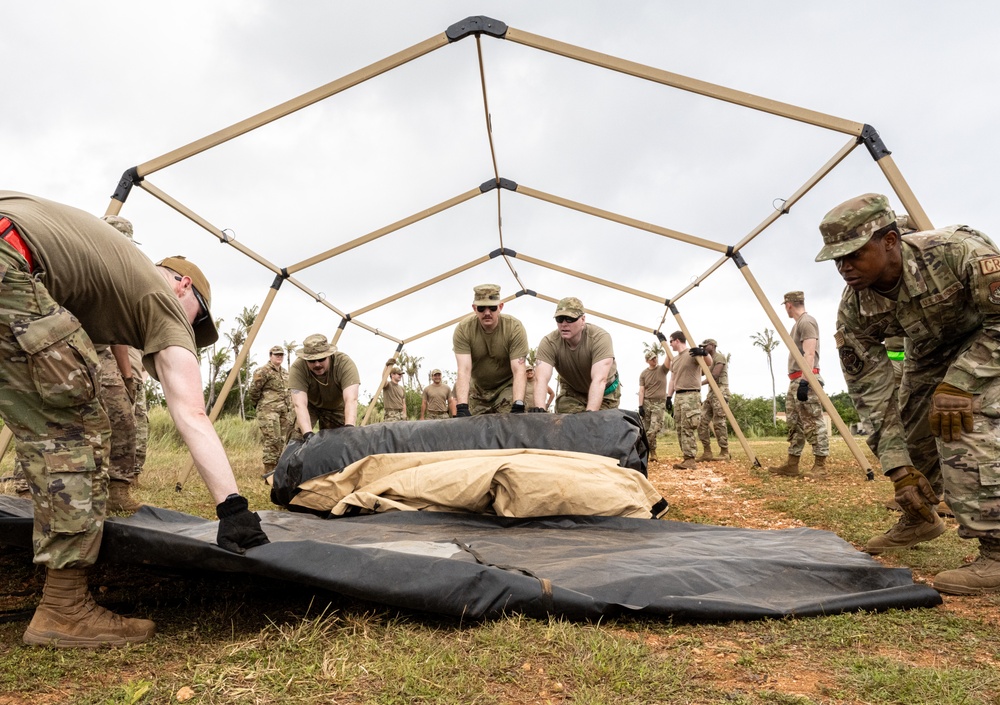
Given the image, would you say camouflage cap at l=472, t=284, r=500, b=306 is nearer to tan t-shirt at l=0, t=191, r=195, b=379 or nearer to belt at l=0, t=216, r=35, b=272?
tan t-shirt at l=0, t=191, r=195, b=379

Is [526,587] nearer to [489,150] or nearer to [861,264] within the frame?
[861,264]

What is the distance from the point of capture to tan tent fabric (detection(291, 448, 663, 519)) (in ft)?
12.0

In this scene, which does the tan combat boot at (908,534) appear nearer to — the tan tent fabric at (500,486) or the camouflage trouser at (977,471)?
the camouflage trouser at (977,471)

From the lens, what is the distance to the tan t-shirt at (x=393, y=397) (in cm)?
1398

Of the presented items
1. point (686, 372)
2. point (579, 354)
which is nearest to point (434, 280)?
point (579, 354)

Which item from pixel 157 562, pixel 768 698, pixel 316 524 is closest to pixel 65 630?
pixel 157 562

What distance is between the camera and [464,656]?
1815 mm

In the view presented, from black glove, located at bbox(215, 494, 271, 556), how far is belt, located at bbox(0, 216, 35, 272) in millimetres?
976

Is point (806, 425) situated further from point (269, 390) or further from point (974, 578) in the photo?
point (269, 390)

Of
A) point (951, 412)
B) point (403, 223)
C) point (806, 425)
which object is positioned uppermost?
point (403, 223)

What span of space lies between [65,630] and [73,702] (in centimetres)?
51

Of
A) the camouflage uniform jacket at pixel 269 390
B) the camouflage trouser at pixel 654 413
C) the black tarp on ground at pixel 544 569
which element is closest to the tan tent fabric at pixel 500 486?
the black tarp on ground at pixel 544 569

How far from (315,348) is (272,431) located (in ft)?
9.86

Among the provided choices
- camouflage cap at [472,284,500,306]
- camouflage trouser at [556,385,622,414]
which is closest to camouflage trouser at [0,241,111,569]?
camouflage cap at [472,284,500,306]
